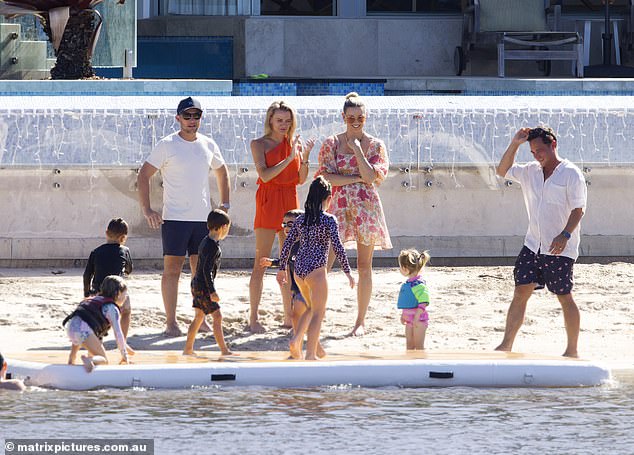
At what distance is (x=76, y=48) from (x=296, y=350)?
8515mm

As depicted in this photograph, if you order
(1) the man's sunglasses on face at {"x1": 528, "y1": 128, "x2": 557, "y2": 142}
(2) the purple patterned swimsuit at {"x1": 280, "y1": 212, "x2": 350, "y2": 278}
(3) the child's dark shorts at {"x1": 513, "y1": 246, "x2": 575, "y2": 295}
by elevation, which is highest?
(1) the man's sunglasses on face at {"x1": 528, "y1": 128, "x2": 557, "y2": 142}

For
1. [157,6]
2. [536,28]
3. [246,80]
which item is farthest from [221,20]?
[536,28]

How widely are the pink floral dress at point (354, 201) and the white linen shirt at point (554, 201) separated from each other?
1.21 meters

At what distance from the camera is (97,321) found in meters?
8.27

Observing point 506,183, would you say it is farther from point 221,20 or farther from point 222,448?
point 221,20

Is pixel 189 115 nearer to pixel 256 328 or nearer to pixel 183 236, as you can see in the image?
pixel 183 236

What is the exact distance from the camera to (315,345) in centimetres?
866

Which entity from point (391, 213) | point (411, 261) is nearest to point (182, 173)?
point (411, 261)

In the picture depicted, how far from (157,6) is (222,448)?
16.8 m

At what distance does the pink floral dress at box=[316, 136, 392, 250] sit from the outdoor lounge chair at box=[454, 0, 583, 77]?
1161cm

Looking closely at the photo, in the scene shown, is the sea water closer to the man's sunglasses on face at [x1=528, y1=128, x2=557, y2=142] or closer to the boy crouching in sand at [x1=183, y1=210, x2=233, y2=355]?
the boy crouching in sand at [x1=183, y1=210, x2=233, y2=355]

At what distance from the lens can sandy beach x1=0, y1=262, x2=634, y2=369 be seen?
9.70 metres

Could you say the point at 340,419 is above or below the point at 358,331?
below

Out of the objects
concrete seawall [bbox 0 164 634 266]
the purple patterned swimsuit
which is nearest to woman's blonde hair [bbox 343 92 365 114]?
the purple patterned swimsuit
